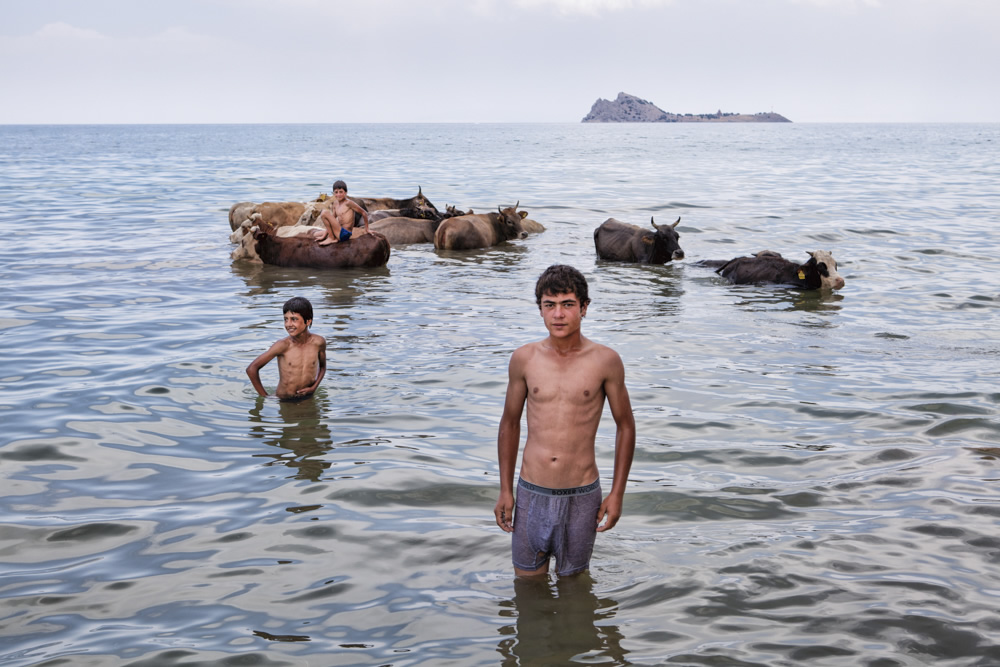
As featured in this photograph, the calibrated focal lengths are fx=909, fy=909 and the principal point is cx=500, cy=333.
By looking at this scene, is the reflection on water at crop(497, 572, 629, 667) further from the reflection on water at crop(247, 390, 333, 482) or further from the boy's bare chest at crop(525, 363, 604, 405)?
the reflection on water at crop(247, 390, 333, 482)

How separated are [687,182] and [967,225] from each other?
19.3 metres

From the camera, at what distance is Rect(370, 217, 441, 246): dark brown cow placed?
20500mm

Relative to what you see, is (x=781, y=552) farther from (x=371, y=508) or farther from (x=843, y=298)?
(x=843, y=298)

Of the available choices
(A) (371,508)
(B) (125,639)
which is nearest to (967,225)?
(A) (371,508)

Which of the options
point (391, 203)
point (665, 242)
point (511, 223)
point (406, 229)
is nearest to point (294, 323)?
point (665, 242)

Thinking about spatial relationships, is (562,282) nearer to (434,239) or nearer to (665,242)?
(665,242)

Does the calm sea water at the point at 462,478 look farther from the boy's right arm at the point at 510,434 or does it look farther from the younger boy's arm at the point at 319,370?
the boy's right arm at the point at 510,434

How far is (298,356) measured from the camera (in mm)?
8320

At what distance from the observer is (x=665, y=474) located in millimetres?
6867

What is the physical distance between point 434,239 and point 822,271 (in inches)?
342

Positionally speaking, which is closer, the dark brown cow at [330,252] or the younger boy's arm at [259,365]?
the younger boy's arm at [259,365]

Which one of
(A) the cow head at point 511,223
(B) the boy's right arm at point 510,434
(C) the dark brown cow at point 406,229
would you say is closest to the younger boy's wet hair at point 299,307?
(B) the boy's right arm at point 510,434

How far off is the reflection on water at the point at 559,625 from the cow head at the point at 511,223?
1591 centimetres

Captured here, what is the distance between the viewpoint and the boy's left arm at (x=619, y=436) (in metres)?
4.65
